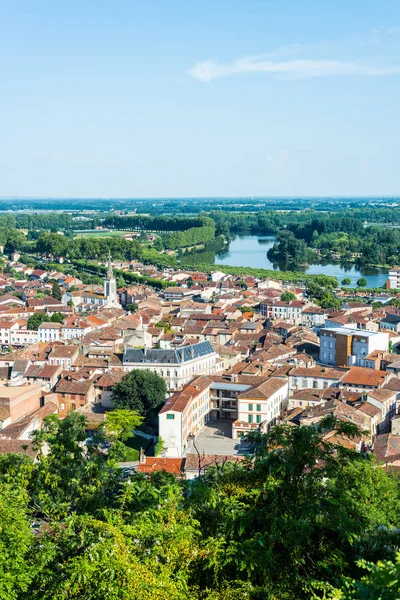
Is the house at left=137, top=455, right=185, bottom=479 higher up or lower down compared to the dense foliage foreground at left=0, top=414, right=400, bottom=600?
lower down

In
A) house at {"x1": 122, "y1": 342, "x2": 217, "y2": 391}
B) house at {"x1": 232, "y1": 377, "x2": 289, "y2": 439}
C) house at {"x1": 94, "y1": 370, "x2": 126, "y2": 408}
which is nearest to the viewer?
house at {"x1": 232, "y1": 377, "x2": 289, "y2": 439}

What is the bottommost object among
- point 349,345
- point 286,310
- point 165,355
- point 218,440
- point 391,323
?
point 218,440

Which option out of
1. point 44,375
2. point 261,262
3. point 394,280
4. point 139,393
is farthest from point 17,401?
point 261,262

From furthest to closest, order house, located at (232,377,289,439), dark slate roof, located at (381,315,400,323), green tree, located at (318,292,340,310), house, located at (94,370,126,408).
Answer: green tree, located at (318,292,340,310) < dark slate roof, located at (381,315,400,323) < house, located at (94,370,126,408) < house, located at (232,377,289,439)

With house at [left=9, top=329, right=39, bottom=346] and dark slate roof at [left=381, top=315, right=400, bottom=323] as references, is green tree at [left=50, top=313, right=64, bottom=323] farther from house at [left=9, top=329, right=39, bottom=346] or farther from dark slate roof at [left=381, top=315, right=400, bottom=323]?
dark slate roof at [left=381, top=315, right=400, bottom=323]

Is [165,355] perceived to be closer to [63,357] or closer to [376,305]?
[63,357]

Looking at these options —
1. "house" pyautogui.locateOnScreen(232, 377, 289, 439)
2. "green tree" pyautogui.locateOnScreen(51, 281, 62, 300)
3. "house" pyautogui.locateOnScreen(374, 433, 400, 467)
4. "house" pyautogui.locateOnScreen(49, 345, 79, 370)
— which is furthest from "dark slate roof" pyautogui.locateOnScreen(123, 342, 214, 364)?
"green tree" pyautogui.locateOnScreen(51, 281, 62, 300)
